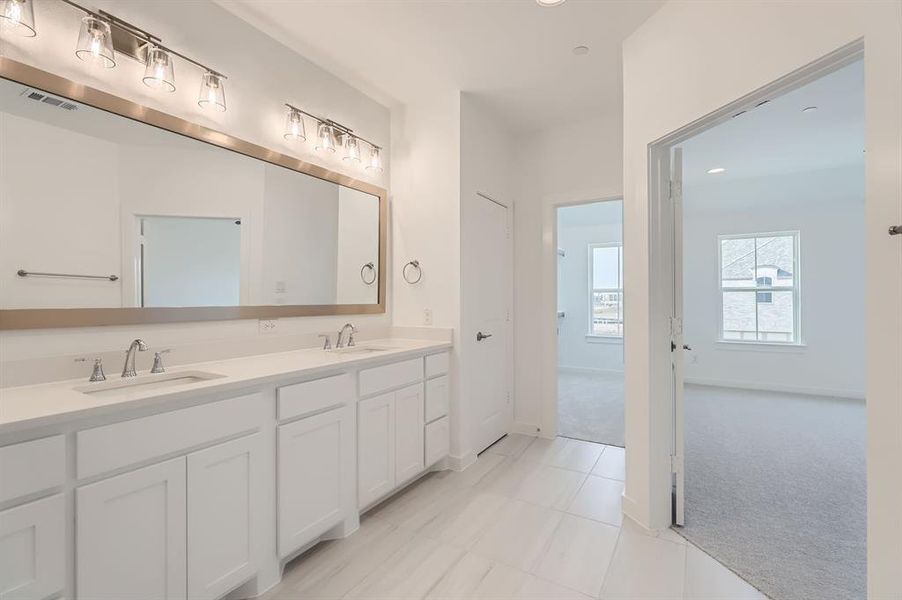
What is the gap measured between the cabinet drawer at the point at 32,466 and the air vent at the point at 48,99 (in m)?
1.25

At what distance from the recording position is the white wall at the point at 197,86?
1519mm

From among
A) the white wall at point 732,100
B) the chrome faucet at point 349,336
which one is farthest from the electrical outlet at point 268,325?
the white wall at point 732,100

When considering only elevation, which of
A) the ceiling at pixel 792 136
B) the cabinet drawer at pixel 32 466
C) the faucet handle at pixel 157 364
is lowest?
the cabinet drawer at pixel 32 466

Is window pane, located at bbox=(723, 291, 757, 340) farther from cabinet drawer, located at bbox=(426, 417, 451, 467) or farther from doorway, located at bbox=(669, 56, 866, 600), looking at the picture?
cabinet drawer, located at bbox=(426, 417, 451, 467)

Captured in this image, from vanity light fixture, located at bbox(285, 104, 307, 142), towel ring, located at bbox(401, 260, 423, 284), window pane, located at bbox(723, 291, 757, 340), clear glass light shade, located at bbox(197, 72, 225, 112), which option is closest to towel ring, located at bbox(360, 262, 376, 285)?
towel ring, located at bbox(401, 260, 423, 284)

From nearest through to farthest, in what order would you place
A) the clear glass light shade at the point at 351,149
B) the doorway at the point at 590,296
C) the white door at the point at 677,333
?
the white door at the point at 677,333, the clear glass light shade at the point at 351,149, the doorway at the point at 590,296

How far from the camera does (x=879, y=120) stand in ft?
3.64

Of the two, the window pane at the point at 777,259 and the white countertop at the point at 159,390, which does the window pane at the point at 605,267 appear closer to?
the window pane at the point at 777,259

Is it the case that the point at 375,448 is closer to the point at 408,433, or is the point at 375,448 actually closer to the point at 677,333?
the point at 408,433

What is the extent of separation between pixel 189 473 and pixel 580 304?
6212 mm

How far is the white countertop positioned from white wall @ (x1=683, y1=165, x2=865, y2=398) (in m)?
5.02

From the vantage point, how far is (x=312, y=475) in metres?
1.82

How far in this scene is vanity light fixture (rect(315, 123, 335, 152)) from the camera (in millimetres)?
2586

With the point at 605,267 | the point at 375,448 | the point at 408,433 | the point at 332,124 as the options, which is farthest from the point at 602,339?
the point at 332,124
